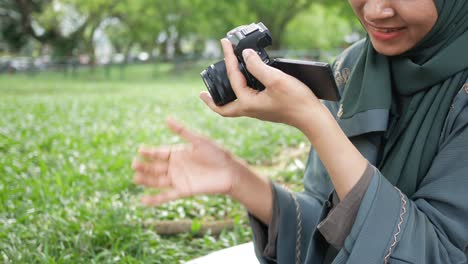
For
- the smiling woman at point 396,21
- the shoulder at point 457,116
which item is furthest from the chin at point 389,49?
the shoulder at point 457,116

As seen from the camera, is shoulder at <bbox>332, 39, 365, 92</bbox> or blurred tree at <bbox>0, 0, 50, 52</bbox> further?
blurred tree at <bbox>0, 0, 50, 52</bbox>

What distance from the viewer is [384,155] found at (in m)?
1.59

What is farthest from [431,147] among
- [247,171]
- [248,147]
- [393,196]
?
[248,147]

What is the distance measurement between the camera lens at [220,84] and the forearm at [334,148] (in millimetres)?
176

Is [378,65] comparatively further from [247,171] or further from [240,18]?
[240,18]

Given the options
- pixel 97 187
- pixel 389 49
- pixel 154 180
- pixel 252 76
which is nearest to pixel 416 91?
pixel 389 49

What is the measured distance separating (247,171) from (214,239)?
175 cm

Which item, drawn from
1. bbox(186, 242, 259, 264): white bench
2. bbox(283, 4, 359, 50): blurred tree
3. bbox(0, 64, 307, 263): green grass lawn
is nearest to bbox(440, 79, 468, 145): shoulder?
bbox(186, 242, 259, 264): white bench

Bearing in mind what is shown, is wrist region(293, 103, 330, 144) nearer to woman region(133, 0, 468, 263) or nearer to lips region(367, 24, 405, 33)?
woman region(133, 0, 468, 263)

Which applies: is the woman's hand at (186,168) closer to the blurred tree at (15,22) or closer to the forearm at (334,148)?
the forearm at (334,148)

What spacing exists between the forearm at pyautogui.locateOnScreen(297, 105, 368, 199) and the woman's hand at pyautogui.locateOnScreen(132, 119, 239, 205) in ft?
0.85

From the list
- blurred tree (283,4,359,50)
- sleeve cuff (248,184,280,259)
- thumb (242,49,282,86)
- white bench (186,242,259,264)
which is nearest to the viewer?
thumb (242,49,282,86)

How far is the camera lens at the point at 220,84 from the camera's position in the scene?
1353 mm

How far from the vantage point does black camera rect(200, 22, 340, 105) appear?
4.20 ft
